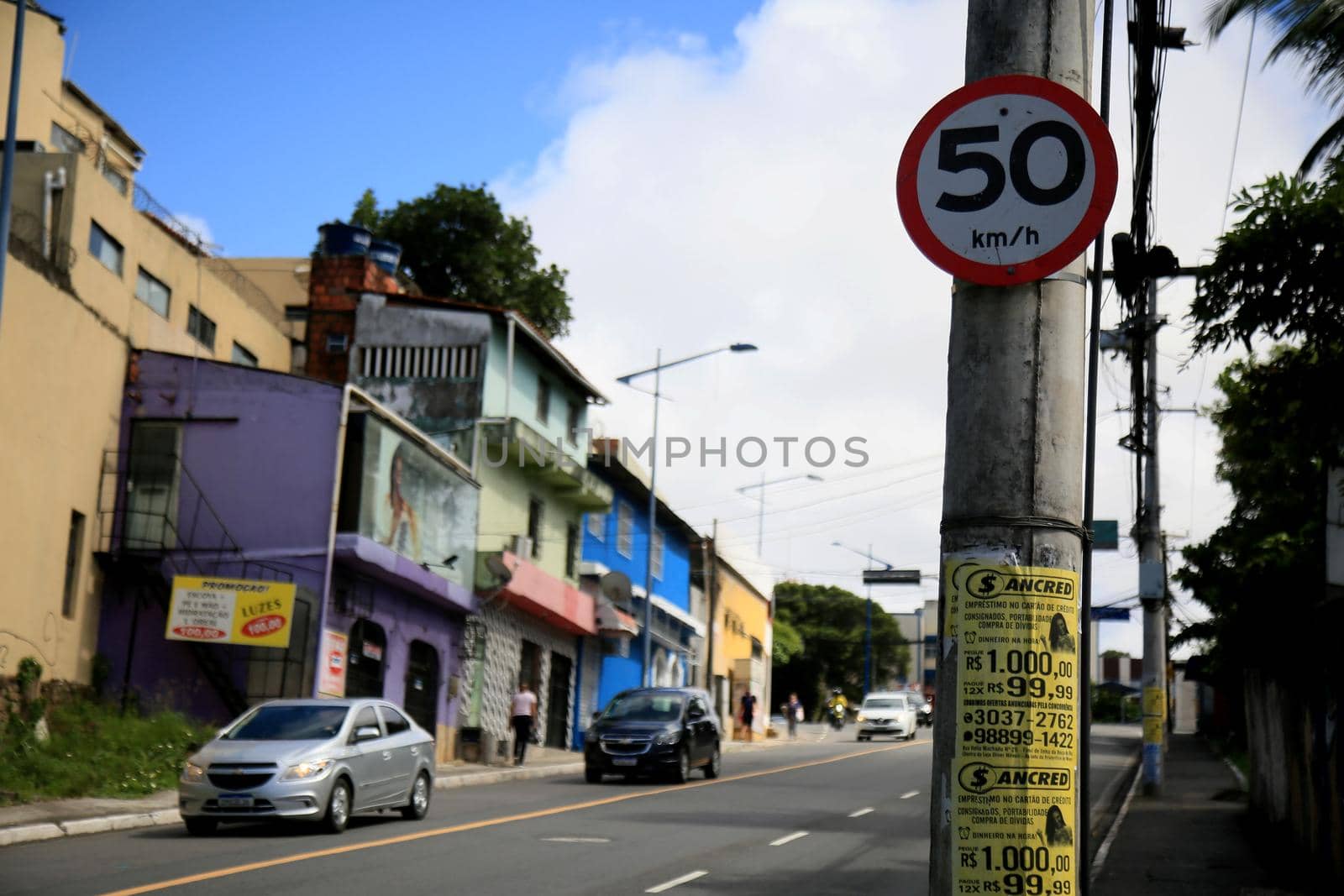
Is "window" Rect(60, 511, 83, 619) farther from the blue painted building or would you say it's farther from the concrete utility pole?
the concrete utility pole

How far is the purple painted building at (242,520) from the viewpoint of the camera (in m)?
25.6

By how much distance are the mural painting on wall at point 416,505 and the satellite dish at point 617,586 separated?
7849 millimetres

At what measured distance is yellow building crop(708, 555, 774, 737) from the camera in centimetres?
5909

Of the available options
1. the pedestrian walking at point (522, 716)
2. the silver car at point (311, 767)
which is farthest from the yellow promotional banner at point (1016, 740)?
the pedestrian walking at point (522, 716)

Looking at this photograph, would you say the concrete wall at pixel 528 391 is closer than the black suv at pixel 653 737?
No

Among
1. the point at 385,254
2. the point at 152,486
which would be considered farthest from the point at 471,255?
the point at 152,486

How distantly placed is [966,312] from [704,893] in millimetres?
9302

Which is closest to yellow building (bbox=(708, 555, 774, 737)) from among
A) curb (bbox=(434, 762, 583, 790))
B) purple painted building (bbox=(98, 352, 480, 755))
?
curb (bbox=(434, 762, 583, 790))

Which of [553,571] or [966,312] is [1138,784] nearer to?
[553,571]

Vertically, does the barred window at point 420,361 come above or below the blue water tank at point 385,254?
below

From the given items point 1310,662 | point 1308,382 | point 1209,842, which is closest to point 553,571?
point 1209,842

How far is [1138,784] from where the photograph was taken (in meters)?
29.6

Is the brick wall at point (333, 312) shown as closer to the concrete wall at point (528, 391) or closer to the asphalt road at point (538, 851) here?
the concrete wall at point (528, 391)

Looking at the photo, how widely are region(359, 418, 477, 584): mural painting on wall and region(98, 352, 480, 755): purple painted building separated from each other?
63mm
